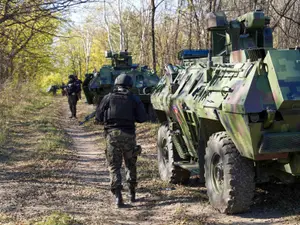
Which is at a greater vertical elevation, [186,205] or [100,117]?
[100,117]

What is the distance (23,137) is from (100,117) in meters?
7.10

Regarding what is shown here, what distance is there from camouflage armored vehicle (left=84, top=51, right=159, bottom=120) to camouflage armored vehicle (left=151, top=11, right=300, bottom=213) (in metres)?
9.48

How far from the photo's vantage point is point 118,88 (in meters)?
6.59

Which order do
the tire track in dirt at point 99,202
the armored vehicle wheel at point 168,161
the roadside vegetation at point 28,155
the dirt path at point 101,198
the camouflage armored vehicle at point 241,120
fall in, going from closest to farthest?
the camouflage armored vehicle at point 241,120
the dirt path at point 101,198
the tire track in dirt at point 99,202
the roadside vegetation at point 28,155
the armored vehicle wheel at point 168,161

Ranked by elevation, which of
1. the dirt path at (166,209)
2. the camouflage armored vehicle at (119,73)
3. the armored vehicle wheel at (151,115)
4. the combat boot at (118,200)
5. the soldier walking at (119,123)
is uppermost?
the camouflage armored vehicle at (119,73)

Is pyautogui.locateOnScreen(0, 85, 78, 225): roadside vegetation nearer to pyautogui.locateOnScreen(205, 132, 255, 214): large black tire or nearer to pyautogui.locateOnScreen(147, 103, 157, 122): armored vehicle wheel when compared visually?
pyautogui.locateOnScreen(205, 132, 255, 214): large black tire

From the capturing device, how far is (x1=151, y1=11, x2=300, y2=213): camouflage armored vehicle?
16.3ft

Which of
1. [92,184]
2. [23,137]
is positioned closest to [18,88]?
[23,137]

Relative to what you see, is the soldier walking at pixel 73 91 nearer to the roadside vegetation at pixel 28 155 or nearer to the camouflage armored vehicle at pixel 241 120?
the roadside vegetation at pixel 28 155

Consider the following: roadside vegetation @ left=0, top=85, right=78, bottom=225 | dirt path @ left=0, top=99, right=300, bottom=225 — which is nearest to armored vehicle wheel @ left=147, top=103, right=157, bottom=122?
roadside vegetation @ left=0, top=85, right=78, bottom=225

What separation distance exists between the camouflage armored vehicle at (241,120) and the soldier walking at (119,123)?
76 cm

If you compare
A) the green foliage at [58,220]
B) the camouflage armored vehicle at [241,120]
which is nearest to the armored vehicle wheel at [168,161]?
the camouflage armored vehicle at [241,120]

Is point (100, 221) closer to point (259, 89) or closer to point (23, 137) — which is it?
point (259, 89)

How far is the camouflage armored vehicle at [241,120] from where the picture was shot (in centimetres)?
496
